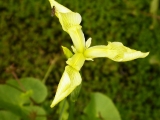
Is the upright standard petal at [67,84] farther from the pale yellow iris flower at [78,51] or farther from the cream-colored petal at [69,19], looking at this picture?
the cream-colored petal at [69,19]

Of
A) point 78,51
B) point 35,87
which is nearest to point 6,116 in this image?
point 35,87

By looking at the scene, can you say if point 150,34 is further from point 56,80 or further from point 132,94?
point 56,80

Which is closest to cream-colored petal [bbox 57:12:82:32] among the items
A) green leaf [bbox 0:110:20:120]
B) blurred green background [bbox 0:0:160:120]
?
green leaf [bbox 0:110:20:120]

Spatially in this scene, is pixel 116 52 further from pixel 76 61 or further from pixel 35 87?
pixel 35 87

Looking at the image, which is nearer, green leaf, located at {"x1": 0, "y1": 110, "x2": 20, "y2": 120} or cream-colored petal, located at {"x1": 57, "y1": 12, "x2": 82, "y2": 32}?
cream-colored petal, located at {"x1": 57, "y1": 12, "x2": 82, "y2": 32}

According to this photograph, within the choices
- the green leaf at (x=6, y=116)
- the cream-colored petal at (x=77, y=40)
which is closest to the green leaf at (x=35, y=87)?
the green leaf at (x=6, y=116)

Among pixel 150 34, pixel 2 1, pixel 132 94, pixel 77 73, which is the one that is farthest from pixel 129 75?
pixel 77 73

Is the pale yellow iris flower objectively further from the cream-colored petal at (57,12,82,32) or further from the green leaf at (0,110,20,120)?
the green leaf at (0,110,20,120)
